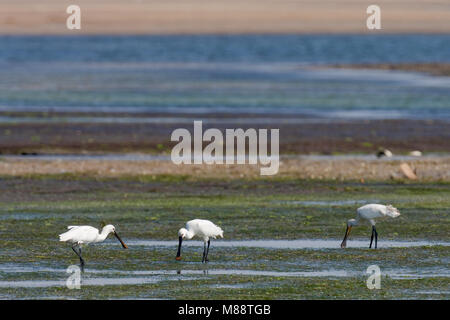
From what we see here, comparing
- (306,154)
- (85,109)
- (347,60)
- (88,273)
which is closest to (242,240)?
(88,273)

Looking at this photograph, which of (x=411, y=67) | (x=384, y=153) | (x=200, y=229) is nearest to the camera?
(x=200, y=229)

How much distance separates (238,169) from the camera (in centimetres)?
3172

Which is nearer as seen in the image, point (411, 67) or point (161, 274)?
point (161, 274)

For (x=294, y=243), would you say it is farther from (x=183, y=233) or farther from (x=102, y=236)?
(x=102, y=236)

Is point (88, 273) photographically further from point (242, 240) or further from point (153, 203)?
point (153, 203)

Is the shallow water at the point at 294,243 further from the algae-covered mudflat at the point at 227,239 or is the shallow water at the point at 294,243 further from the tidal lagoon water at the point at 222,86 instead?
the tidal lagoon water at the point at 222,86

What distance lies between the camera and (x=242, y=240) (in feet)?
70.2

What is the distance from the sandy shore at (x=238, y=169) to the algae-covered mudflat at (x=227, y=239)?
2.39 feet

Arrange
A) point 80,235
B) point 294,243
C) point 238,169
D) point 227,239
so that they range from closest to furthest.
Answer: point 80,235
point 294,243
point 227,239
point 238,169

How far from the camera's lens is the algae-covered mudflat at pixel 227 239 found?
16.9m

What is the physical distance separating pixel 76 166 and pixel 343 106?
2623 centimetres

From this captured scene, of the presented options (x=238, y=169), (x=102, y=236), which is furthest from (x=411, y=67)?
(x=102, y=236)

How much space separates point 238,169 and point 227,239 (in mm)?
10334

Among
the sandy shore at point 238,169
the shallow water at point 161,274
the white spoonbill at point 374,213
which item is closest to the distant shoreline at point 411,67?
the sandy shore at point 238,169
